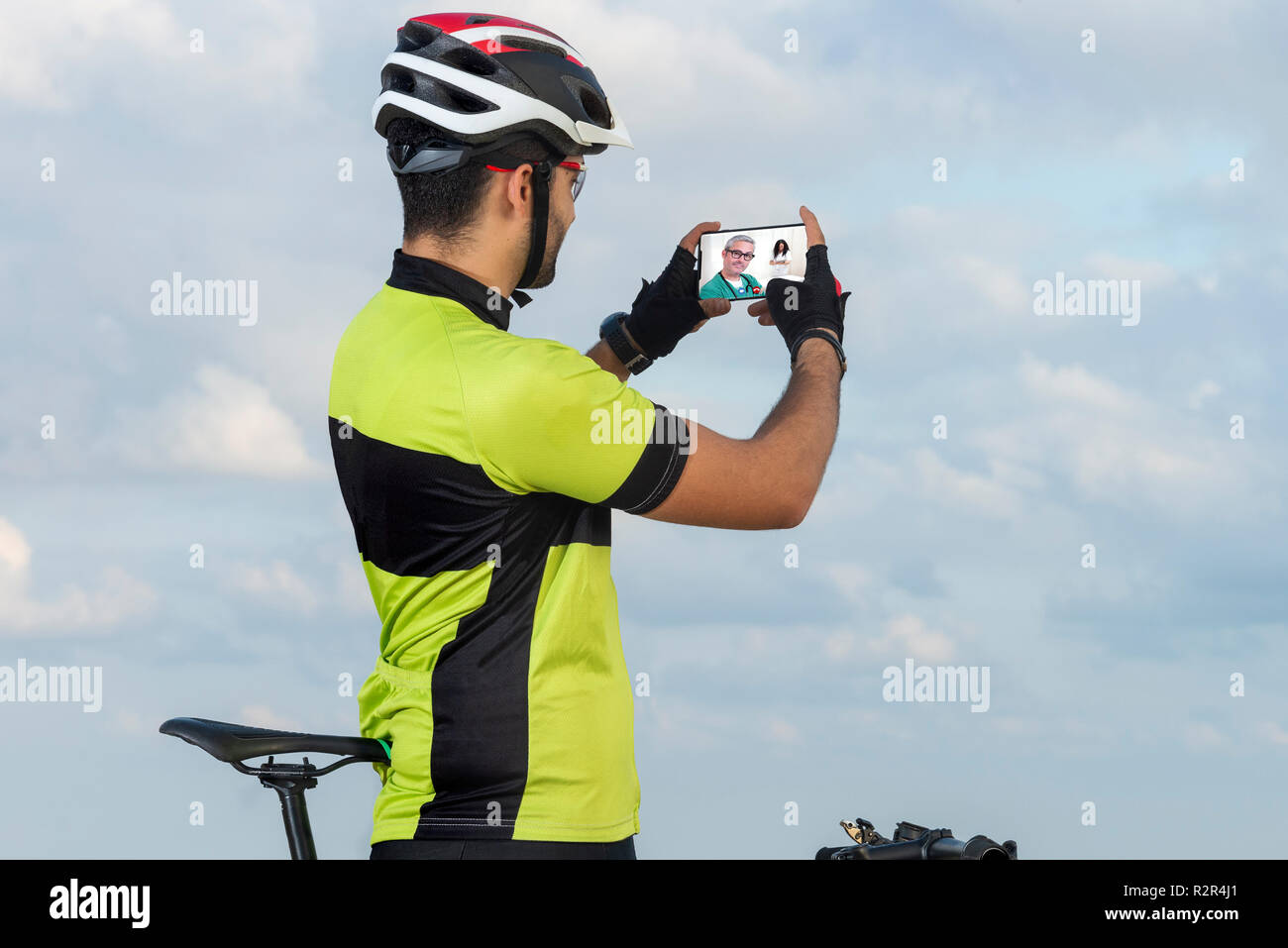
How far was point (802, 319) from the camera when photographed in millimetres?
4801

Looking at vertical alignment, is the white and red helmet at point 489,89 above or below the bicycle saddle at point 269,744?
above

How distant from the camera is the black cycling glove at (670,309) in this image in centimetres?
552

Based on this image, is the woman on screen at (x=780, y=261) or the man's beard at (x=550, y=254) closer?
the man's beard at (x=550, y=254)

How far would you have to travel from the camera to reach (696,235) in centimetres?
557

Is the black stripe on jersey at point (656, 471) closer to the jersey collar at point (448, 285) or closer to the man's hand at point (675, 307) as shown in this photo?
the jersey collar at point (448, 285)

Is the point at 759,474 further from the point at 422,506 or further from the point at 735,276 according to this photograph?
the point at 735,276

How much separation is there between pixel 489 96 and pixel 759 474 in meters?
1.68

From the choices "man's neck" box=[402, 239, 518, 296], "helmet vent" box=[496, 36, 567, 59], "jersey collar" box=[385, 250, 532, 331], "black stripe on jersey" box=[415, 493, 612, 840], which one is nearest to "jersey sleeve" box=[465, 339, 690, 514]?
"black stripe on jersey" box=[415, 493, 612, 840]

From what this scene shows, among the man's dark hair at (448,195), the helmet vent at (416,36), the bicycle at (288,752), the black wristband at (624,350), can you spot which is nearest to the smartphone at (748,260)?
the black wristband at (624,350)

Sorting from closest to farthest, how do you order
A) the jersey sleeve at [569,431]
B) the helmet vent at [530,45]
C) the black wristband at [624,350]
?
the jersey sleeve at [569,431] → the helmet vent at [530,45] → the black wristband at [624,350]

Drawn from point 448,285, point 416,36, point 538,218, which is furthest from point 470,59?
point 448,285

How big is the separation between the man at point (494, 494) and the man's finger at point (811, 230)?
0.98 metres
